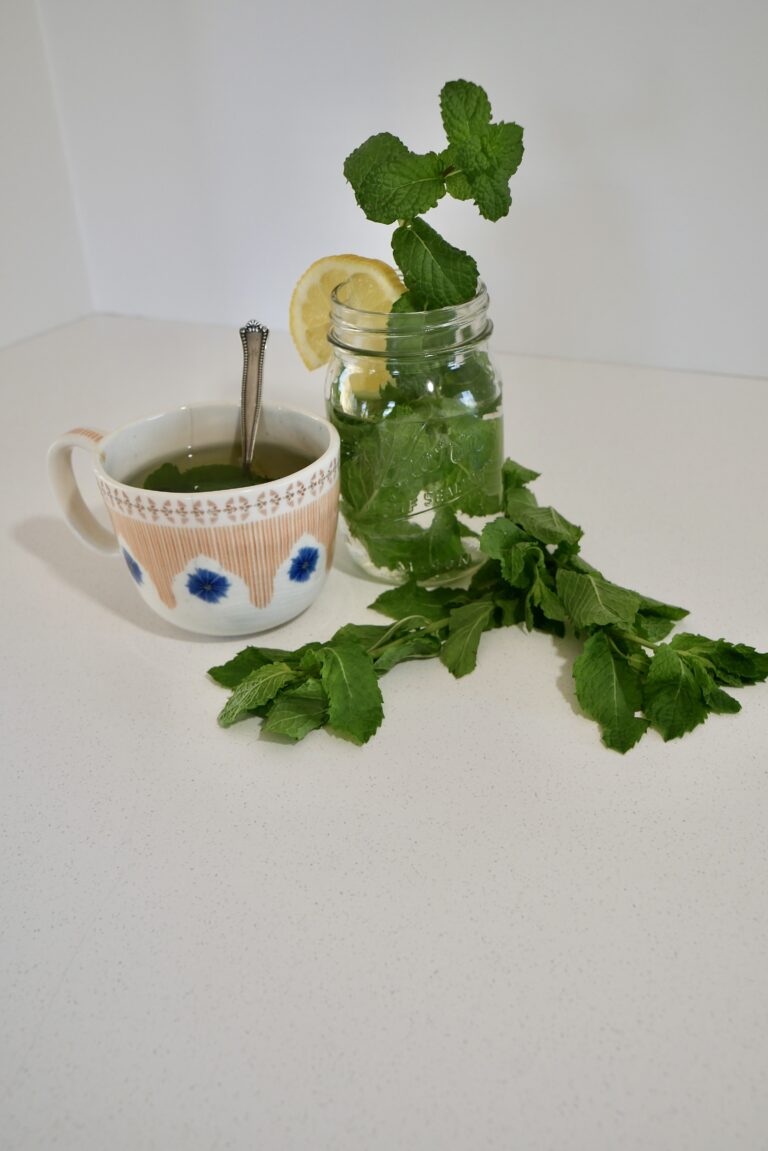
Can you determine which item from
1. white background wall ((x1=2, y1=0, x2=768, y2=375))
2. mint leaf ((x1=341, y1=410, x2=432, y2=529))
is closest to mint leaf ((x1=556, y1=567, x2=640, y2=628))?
mint leaf ((x1=341, y1=410, x2=432, y2=529))

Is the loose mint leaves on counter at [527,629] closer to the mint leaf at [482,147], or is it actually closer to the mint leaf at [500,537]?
the mint leaf at [500,537]

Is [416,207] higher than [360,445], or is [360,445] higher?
[416,207]

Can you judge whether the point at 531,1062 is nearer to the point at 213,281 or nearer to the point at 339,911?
the point at 339,911

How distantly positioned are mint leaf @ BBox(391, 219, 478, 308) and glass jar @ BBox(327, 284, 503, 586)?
0.01 m

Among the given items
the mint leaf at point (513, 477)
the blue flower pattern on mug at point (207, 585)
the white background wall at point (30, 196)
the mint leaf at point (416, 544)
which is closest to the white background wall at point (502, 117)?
the white background wall at point (30, 196)

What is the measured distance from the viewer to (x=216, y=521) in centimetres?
63

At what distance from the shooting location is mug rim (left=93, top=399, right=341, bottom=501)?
0.63 m

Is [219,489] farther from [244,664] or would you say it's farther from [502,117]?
[502,117]

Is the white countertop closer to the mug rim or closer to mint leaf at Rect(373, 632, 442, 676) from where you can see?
mint leaf at Rect(373, 632, 442, 676)

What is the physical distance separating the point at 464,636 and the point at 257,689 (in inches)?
5.5

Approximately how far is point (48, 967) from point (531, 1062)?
0.22m

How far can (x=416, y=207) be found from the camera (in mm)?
654

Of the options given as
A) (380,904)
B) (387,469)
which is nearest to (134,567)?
(387,469)

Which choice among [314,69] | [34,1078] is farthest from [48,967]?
[314,69]
